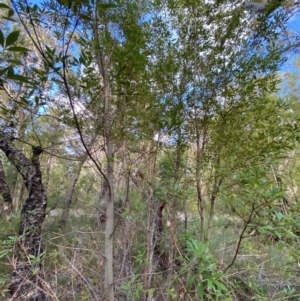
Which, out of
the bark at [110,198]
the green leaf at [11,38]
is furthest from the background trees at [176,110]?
the green leaf at [11,38]

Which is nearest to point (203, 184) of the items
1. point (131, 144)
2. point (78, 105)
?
point (131, 144)

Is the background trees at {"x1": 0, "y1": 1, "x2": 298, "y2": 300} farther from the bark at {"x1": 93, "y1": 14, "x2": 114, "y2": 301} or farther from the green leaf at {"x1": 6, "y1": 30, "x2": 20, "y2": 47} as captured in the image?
the green leaf at {"x1": 6, "y1": 30, "x2": 20, "y2": 47}

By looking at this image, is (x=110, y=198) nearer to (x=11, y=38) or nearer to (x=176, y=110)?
(x=176, y=110)

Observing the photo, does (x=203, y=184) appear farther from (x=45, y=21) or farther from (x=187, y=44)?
(x=45, y=21)

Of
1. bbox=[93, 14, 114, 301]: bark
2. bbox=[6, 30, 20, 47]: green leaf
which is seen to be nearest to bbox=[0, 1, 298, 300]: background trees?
bbox=[93, 14, 114, 301]: bark

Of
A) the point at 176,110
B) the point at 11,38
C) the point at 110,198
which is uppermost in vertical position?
the point at 176,110

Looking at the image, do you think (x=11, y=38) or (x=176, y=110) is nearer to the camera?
(x=11, y=38)

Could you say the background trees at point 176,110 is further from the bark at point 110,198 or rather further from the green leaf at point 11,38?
the green leaf at point 11,38

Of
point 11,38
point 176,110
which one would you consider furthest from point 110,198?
point 11,38

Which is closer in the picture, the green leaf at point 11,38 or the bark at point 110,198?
the green leaf at point 11,38

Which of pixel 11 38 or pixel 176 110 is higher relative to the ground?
pixel 176 110

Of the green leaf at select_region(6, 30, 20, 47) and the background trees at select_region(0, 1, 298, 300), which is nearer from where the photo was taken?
the green leaf at select_region(6, 30, 20, 47)

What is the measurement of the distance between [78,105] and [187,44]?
2.28 feet

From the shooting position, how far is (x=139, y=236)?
1.89 metres
